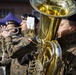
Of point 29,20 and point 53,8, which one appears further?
point 29,20

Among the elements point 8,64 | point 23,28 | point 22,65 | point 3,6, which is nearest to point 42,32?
point 22,65

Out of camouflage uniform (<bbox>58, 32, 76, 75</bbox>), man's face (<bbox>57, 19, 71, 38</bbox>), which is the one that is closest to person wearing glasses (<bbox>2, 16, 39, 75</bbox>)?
man's face (<bbox>57, 19, 71, 38</bbox>)

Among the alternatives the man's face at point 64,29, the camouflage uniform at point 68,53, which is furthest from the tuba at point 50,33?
the man's face at point 64,29

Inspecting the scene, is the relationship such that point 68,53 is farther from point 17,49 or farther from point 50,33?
point 17,49

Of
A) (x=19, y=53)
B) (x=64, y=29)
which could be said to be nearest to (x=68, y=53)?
(x=64, y=29)

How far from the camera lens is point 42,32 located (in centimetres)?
376

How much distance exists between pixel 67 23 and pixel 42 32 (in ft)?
1.53

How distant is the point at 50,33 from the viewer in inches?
143

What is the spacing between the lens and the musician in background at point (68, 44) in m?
3.62

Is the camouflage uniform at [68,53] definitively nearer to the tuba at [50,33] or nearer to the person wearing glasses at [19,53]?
the tuba at [50,33]

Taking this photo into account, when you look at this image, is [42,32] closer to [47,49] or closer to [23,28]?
[47,49]

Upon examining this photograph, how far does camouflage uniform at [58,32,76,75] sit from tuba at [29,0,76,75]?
0.13 meters

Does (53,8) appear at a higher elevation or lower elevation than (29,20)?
higher

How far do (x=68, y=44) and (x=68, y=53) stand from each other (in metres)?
0.13
